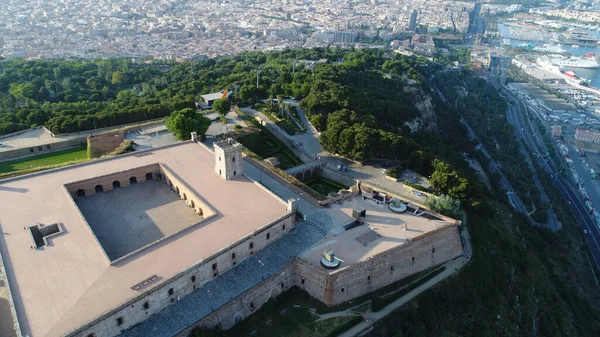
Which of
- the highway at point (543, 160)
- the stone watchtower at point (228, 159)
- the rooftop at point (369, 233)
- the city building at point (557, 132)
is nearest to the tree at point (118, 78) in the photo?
the stone watchtower at point (228, 159)

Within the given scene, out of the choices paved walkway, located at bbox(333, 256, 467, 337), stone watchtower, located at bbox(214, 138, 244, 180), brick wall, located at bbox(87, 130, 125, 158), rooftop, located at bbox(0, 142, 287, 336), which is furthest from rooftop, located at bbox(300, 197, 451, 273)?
brick wall, located at bbox(87, 130, 125, 158)

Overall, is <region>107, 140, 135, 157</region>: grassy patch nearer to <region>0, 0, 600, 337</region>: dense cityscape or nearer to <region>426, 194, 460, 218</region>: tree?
<region>0, 0, 600, 337</region>: dense cityscape

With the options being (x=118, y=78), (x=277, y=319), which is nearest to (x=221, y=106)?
(x=277, y=319)

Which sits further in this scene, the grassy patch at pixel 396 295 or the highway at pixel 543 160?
the highway at pixel 543 160

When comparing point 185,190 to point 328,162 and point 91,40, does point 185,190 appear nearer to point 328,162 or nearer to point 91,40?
point 328,162

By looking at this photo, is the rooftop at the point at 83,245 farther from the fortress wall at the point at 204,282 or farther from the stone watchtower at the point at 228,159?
the stone watchtower at the point at 228,159
